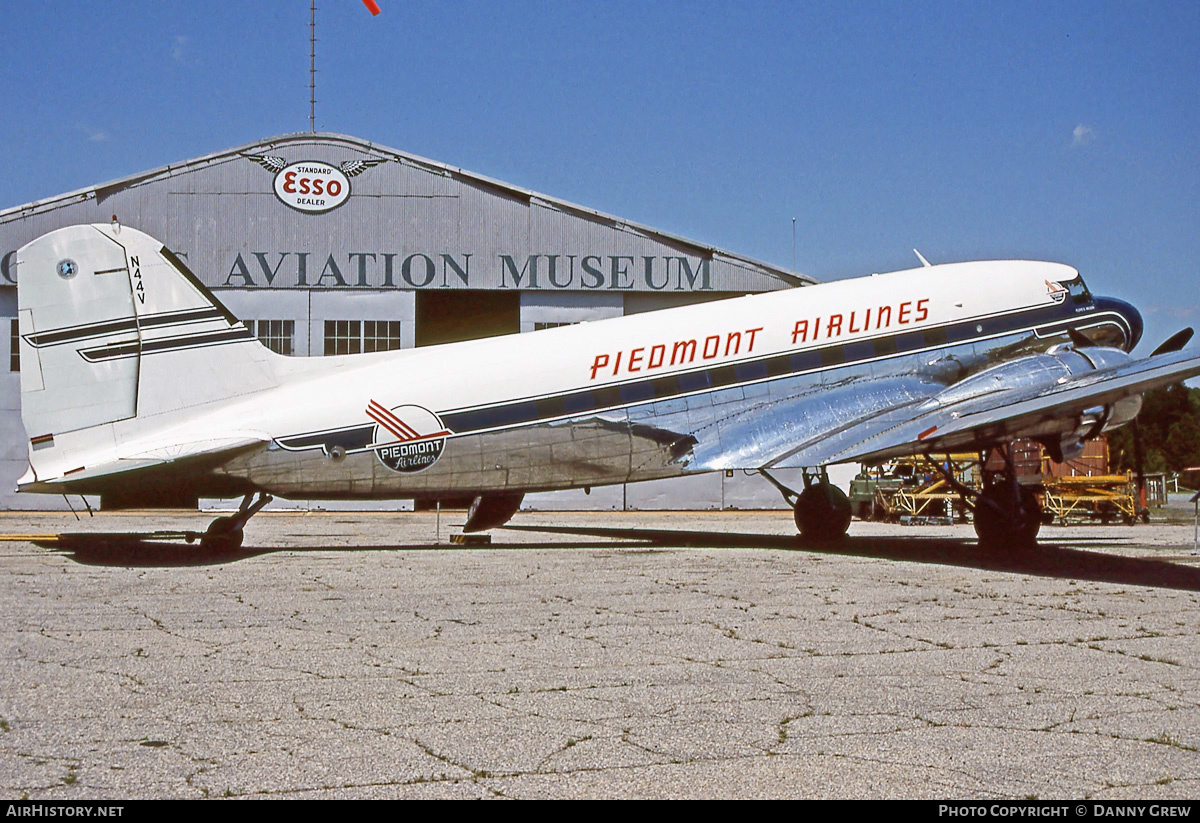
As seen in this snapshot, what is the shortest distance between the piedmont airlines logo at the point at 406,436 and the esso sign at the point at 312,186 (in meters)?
22.0

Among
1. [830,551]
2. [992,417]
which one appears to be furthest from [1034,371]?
[830,551]

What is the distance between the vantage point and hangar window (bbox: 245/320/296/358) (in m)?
36.2

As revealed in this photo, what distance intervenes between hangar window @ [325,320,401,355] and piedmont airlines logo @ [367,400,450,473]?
66.6 feet

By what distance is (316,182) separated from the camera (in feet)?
120

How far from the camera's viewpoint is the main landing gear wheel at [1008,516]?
17.3 m

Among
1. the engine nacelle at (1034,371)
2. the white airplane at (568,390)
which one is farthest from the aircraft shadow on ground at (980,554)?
the engine nacelle at (1034,371)

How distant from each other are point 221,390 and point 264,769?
1175 centimetres

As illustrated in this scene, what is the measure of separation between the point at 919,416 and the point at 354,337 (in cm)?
2330

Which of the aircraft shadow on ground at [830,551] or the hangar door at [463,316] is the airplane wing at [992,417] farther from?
the hangar door at [463,316]

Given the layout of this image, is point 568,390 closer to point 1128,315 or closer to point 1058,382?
point 1058,382

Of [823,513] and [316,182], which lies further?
[316,182]

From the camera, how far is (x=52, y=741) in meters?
5.94
